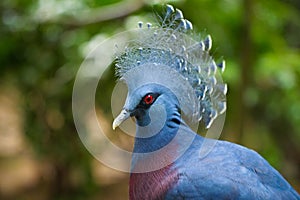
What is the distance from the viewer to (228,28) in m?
2.35

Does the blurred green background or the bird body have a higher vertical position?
the bird body

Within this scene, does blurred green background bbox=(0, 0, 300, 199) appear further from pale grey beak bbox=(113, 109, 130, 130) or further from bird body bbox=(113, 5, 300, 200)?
pale grey beak bbox=(113, 109, 130, 130)

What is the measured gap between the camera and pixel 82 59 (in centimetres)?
230

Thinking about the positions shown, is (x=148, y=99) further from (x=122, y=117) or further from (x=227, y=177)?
(x=227, y=177)

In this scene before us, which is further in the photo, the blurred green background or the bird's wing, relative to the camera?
the blurred green background

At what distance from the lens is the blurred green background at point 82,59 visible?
2.22 metres

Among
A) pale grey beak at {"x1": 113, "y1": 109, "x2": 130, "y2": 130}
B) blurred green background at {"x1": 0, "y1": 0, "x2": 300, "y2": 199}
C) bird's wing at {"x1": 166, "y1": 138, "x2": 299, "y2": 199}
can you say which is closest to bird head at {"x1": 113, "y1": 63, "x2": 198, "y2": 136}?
pale grey beak at {"x1": 113, "y1": 109, "x2": 130, "y2": 130}

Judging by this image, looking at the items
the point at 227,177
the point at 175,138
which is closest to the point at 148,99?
the point at 175,138

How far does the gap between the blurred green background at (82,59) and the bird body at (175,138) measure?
0.59m

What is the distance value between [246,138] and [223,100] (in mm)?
1067

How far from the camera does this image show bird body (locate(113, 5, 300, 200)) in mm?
1271

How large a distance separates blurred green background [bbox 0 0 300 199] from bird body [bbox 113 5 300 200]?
588 millimetres

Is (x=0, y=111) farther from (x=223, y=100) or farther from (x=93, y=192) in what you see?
(x=223, y=100)

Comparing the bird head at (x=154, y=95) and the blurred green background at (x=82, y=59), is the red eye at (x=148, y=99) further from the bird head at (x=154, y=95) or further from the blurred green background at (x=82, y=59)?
the blurred green background at (x=82, y=59)
